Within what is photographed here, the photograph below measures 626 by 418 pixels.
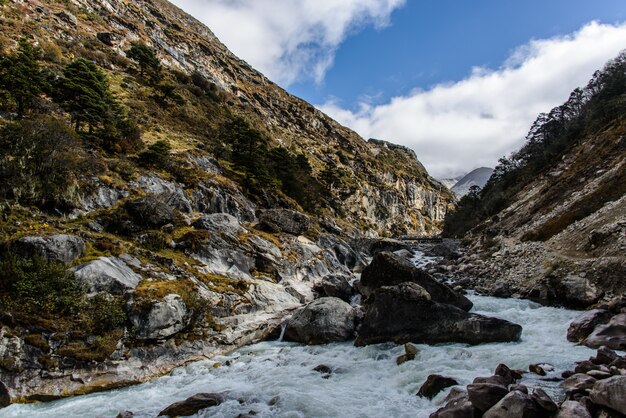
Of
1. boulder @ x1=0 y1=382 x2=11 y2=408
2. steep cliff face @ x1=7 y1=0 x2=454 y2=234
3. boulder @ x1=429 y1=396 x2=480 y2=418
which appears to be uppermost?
steep cliff face @ x1=7 y1=0 x2=454 y2=234

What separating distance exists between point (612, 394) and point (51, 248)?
78.8 ft

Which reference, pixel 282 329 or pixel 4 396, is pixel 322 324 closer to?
pixel 282 329

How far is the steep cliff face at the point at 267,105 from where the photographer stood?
85125 mm

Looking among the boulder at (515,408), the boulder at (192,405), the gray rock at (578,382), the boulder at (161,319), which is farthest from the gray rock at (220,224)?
the gray rock at (578,382)

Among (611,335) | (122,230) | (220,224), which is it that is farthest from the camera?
(220,224)

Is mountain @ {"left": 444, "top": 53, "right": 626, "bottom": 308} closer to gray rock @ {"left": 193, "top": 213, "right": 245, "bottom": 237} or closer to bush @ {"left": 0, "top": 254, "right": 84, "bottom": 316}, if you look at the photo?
gray rock @ {"left": 193, "top": 213, "right": 245, "bottom": 237}

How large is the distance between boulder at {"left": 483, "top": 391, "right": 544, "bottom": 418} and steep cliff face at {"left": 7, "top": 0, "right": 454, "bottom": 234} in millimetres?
82368

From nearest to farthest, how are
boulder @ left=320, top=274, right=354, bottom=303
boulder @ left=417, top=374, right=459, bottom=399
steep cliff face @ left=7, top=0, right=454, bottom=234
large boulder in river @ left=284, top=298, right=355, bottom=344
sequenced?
1. boulder @ left=417, top=374, right=459, bottom=399
2. large boulder in river @ left=284, top=298, right=355, bottom=344
3. boulder @ left=320, top=274, right=354, bottom=303
4. steep cliff face @ left=7, top=0, right=454, bottom=234

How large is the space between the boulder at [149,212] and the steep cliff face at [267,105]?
2174 inches

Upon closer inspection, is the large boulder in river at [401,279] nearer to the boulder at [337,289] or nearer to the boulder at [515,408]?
the boulder at [337,289]

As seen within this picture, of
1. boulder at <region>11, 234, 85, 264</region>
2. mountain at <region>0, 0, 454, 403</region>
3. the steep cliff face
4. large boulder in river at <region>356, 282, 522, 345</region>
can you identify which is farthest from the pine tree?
large boulder in river at <region>356, 282, 522, 345</region>

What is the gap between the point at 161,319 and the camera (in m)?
19.0

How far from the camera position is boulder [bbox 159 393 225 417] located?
44.4 feet

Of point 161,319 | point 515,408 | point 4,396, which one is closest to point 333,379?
point 515,408
